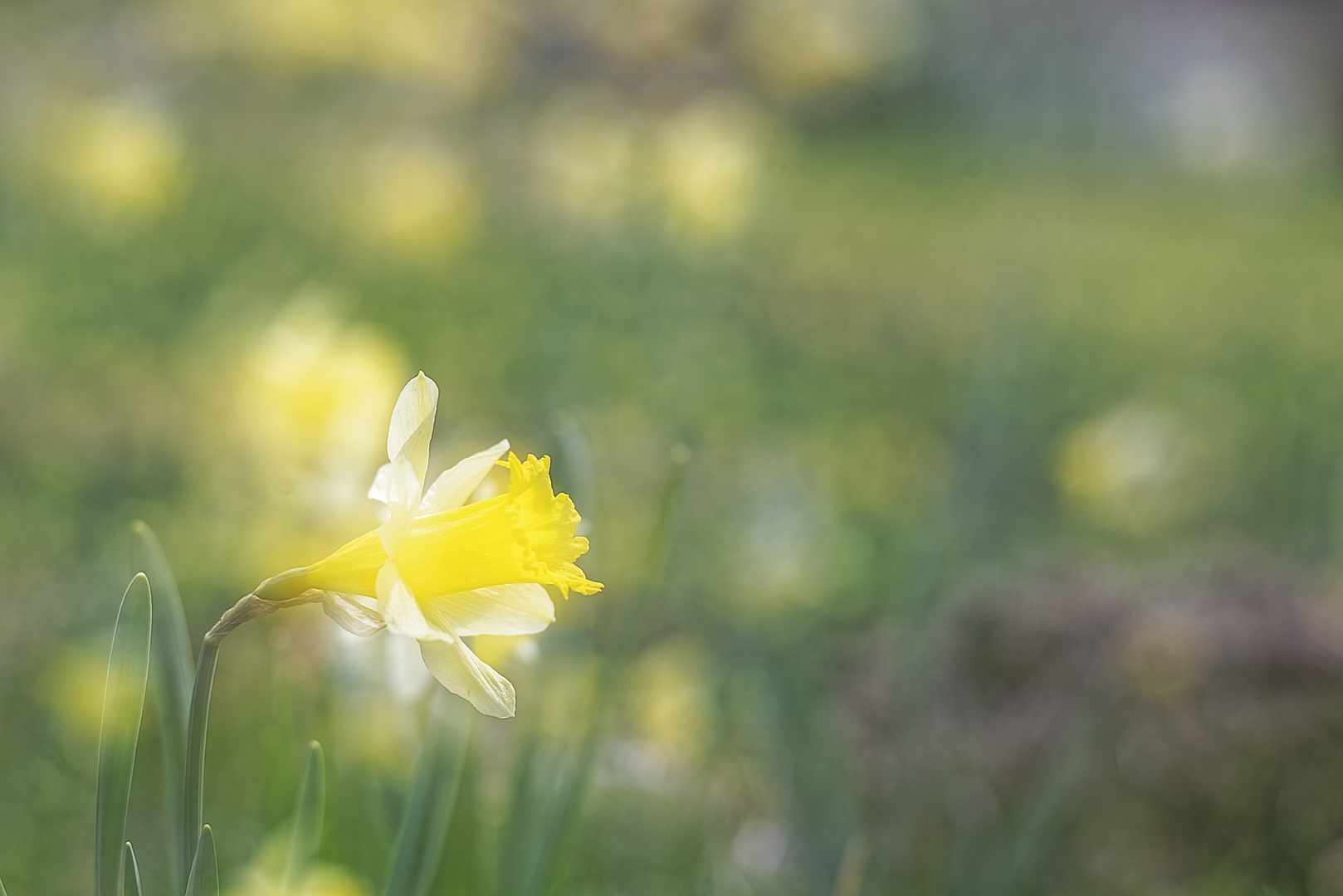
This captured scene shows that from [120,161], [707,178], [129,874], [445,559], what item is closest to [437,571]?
[445,559]

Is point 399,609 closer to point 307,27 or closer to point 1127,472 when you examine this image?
point 1127,472

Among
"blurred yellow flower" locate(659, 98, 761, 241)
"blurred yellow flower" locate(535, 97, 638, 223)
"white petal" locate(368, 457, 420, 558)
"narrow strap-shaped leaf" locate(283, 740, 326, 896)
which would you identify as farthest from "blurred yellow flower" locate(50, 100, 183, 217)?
"white petal" locate(368, 457, 420, 558)

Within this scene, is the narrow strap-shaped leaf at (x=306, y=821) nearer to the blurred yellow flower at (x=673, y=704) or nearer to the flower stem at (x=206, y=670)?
the flower stem at (x=206, y=670)

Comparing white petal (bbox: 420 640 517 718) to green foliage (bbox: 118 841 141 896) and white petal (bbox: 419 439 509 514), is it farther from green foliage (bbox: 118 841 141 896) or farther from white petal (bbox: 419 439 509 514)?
green foliage (bbox: 118 841 141 896)

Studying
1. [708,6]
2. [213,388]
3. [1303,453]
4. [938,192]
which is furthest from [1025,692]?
[938,192]

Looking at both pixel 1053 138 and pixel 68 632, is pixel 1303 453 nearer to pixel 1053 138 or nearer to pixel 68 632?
pixel 68 632

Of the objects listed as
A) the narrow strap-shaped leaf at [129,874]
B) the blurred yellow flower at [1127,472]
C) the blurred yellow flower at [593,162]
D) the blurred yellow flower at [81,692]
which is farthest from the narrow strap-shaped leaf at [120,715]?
the blurred yellow flower at [593,162]
